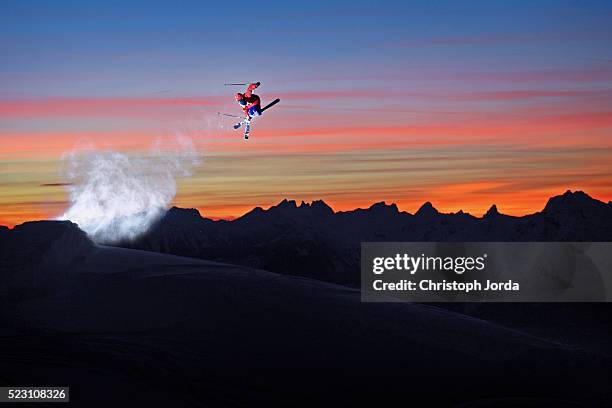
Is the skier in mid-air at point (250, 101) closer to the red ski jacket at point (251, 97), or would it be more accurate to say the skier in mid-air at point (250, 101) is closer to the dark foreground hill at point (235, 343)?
the red ski jacket at point (251, 97)

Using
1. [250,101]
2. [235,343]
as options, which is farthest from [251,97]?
[235,343]

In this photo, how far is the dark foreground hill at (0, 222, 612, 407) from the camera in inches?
3204

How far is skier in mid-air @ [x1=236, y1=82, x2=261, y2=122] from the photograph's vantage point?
252ft

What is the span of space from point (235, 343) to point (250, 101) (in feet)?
98.6

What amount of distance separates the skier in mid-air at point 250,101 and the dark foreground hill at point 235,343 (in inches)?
1081

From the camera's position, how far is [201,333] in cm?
9456

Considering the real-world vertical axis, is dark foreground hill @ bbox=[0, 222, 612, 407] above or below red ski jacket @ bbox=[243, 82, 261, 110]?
below

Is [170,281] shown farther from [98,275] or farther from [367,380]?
[367,380]

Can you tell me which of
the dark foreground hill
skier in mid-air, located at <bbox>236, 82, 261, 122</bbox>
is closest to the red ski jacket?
skier in mid-air, located at <bbox>236, 82, 261, 122</bbox>

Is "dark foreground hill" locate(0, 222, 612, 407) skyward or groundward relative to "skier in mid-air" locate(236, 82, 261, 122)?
groundward

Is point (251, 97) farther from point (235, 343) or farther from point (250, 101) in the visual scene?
point (235, 343)

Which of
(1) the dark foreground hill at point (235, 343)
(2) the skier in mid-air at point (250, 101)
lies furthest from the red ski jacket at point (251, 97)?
(1) the dark foreground hill at point (235, 343)

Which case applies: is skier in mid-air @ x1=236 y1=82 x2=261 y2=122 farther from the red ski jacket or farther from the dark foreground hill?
the dark foreground hill

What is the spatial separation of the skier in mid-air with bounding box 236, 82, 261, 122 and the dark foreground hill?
27458 millimetres
